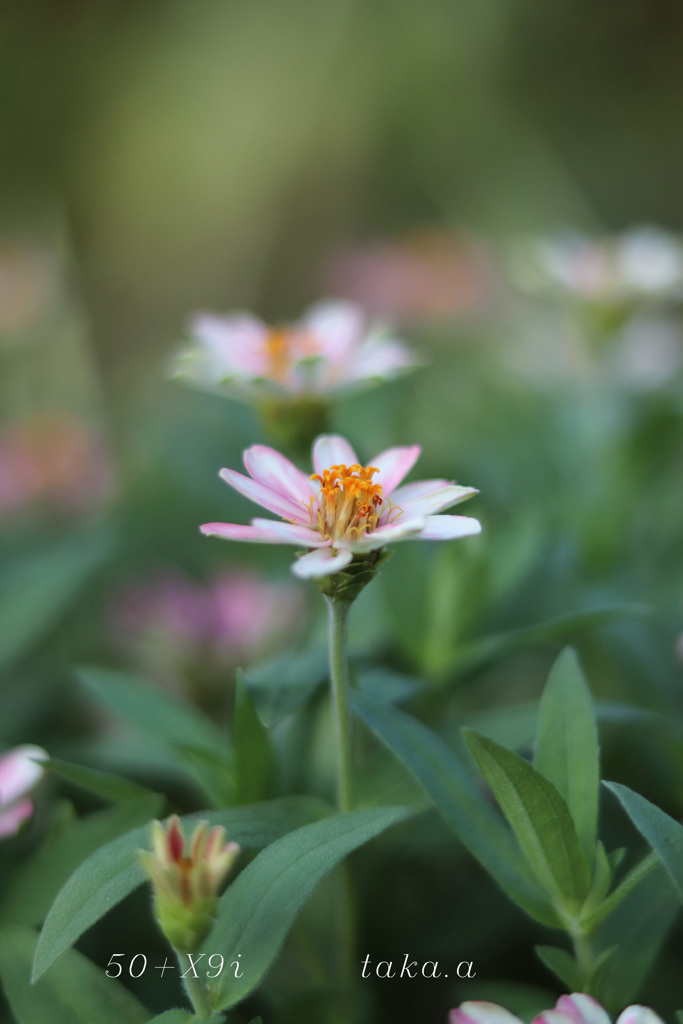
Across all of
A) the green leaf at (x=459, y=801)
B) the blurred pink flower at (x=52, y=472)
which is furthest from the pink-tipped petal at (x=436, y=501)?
the blurred pink flower at (x=52, y=472)

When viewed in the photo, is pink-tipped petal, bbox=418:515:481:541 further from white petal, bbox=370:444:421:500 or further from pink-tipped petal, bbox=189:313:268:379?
pink-tipped petal, bbox=189:313:268:379

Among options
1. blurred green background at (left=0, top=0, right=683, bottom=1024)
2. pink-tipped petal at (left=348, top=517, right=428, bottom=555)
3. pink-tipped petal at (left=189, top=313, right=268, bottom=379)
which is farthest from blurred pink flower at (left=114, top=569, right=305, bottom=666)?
pink-tipped petal at (left=348, top=517, right=428, bottom=555)

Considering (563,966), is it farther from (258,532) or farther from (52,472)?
(52,472)

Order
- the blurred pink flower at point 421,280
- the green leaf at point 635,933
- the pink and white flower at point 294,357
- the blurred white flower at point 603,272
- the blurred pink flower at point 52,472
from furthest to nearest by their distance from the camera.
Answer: the blurred pink flower at point 421,280 → the blurred pink flower at point 52,472 → the blurred white flower at point 603,272 → the pink and white flower at point 294,357 → the green leaf at point 635,933

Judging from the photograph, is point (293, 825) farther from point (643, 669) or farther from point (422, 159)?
point (422, 159)

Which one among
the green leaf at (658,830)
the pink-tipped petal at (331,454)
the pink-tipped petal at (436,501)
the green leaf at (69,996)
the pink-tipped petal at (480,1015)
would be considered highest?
the pink-tipped petal at (331,454)

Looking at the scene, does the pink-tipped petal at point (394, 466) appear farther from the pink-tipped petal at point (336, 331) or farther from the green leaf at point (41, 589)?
the green leaf at point (41, 589)
